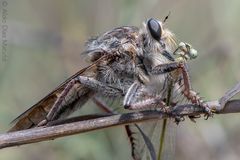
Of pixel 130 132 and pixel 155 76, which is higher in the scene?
pixel 155 76

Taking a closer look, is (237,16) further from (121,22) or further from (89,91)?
(89,91)

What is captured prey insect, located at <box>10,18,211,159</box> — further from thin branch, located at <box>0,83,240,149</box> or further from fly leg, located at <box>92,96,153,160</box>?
thin branch, located at <box>0,83,240,149</box>

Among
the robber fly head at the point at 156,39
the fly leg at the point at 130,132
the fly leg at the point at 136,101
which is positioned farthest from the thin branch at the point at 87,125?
the robber fly head at the point at 156,39

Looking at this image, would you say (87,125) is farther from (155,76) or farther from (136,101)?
(155,76)

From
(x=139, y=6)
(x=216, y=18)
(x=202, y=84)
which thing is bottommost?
(x=202, y=84)

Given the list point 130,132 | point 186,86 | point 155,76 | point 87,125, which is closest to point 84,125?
point 87,125

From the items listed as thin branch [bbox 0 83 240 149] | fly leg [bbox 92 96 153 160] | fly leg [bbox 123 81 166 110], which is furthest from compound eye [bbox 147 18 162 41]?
thin branch [bbox 0 83 240 149]

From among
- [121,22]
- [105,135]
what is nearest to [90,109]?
[105,135]

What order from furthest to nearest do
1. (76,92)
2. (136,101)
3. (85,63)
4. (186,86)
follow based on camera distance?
1. (85,63)
2. (76,92)
3. (136,101)
4. (186,86)
